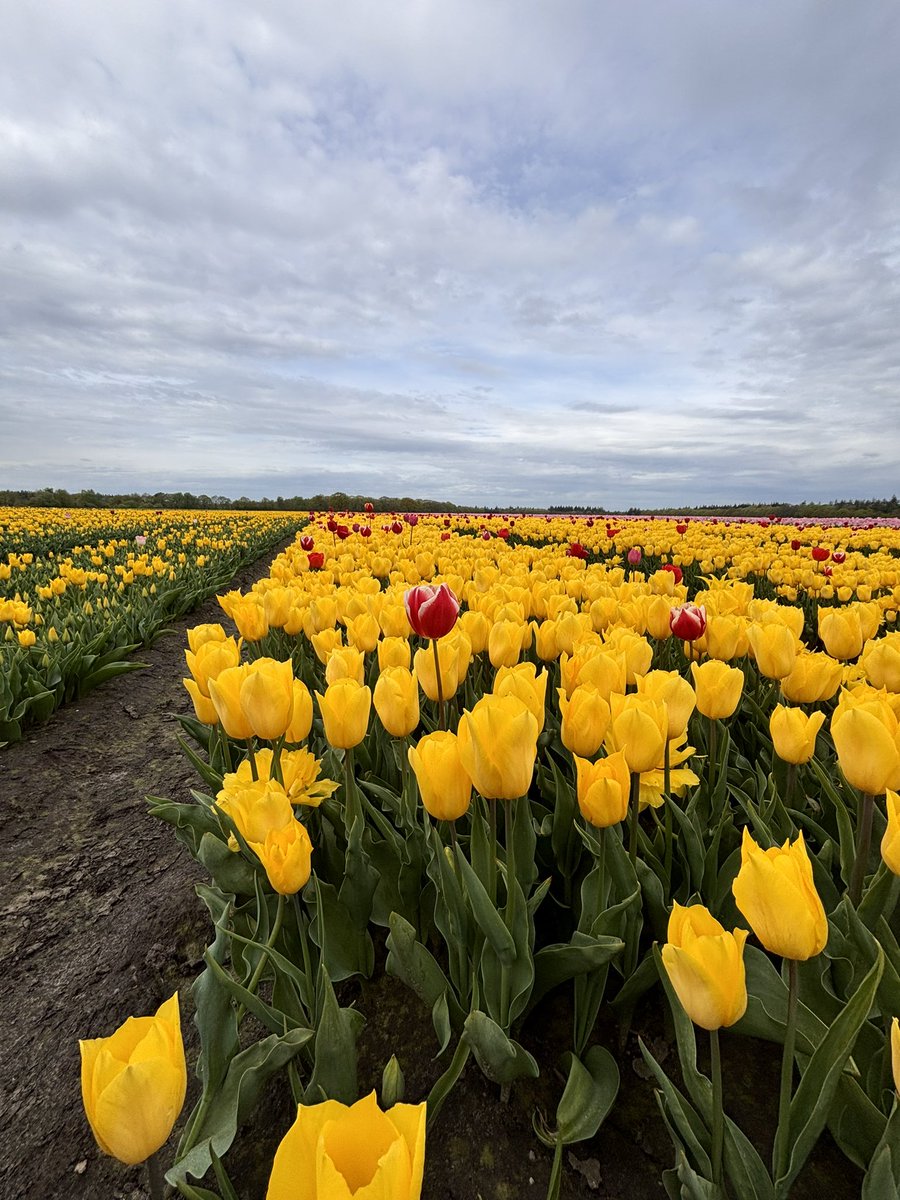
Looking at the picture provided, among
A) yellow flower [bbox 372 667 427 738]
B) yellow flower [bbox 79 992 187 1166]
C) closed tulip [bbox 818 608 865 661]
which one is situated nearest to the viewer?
yellow flower [bbox 79 992 187 1166]

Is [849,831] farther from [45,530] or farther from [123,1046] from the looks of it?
[45,530]

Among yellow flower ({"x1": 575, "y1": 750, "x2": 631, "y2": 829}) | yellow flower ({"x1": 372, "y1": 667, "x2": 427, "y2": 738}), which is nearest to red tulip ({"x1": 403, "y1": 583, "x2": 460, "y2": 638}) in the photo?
yellow flower ({"x1": 372, "y1": 667, "x2": 427, "y2": 738})

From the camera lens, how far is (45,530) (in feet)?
56.6

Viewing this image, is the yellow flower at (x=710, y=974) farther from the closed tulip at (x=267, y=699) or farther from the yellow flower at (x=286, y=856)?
the closed tulip at (x=267, y=699)

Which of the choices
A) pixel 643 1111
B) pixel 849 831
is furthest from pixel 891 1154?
pixel 849 831

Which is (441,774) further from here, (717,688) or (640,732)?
(717,688)

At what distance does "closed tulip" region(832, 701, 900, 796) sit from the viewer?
127 cm

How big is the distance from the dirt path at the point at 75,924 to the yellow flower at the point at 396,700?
1.09m

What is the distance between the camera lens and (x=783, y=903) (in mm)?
949

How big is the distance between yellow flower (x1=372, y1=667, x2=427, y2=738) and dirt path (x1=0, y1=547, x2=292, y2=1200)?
1092 mm

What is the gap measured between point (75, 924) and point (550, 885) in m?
1.92

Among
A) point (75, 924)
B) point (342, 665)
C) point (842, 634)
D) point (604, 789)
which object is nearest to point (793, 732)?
point (604, 789)

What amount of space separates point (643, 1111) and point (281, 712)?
1.25 metres

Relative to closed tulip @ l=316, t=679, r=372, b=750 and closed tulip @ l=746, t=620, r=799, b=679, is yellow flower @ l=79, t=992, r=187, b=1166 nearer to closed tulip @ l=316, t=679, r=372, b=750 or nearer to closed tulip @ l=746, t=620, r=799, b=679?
closed tulip @ l=316, t=679, r=372, b=750
